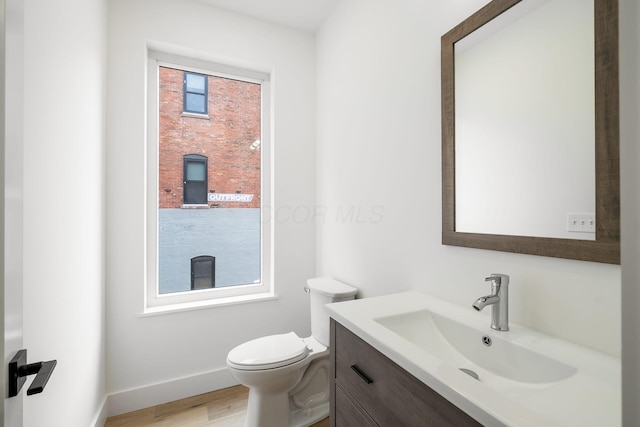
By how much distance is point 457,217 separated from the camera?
46.6 inches

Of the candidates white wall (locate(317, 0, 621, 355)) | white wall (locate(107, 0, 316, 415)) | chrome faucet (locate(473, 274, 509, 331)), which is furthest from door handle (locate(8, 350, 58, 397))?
white wall (locate(107, 0, 316, 415))

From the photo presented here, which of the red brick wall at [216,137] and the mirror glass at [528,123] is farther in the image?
the red brick wall at [216,137]

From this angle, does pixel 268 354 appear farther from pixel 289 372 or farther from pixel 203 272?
pixel 203 272

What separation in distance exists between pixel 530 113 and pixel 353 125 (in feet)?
3.48

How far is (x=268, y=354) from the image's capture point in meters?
1.50

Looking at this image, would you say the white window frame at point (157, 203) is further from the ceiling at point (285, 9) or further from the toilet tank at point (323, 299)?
the toilet tank at point (323, 299)

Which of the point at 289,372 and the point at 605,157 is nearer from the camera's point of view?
the point at 605,157

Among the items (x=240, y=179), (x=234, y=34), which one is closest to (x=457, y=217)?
(x=240, y=179)

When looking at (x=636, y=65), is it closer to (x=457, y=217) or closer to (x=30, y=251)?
(x=457, y=217)

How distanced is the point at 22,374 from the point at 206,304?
1514 mm

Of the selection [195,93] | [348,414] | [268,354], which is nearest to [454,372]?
[348,414]

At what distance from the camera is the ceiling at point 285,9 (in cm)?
200

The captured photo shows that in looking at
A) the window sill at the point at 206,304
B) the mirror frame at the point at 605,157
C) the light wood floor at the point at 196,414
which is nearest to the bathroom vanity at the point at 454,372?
the mirror frame at the point at 605,157

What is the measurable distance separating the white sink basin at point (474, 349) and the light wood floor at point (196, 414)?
1.05m
